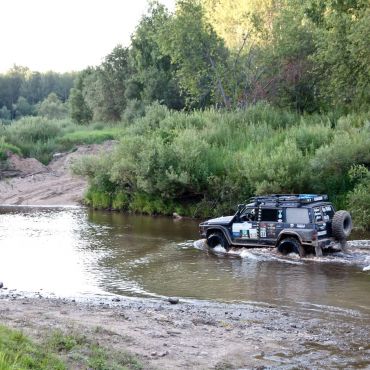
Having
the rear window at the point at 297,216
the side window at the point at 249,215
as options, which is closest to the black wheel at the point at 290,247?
the rear window at the point at 297,216

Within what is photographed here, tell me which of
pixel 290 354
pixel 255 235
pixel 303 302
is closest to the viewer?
pixel 290 354

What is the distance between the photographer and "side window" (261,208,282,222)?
21859 millimetres

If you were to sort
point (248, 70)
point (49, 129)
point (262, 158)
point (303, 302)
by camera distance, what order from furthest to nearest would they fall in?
1. point (49, 129)
2. point (248, 70)
3. point (262, 158)
4. point (303, 302)

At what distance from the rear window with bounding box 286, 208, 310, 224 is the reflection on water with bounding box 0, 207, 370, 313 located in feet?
4.07

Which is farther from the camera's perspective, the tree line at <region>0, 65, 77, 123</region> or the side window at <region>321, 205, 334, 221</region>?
the tree line at <region>0, 65, 77, 123</region>

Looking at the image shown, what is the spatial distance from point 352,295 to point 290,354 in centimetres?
590

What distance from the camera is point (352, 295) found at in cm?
1647

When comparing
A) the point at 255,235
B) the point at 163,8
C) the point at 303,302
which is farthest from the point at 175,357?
the point at 163,8

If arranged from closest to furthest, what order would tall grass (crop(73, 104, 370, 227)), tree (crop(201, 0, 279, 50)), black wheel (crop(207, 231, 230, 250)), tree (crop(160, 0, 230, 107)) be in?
black wheel (crop(207, 231, 230, 250)) < tall grass (crop(73, 104, 370, 227)) < tree (crop(160, 0, 230, 107)) < tree (crop(201, 0, 279, 50))

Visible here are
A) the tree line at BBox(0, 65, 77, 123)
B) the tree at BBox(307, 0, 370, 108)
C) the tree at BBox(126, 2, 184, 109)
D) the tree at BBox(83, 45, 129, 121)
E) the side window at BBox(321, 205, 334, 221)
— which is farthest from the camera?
the tree line at BBox(0, 65, 77, 123)

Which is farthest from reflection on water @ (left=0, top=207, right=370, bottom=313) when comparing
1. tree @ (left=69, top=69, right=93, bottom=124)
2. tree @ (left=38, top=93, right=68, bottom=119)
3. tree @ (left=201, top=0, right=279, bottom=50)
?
tree @ (left=38, top=93, right=68, bottom=119)

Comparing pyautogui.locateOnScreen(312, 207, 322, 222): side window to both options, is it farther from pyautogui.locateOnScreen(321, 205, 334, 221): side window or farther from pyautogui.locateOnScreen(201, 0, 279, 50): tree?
pyautogui.locateOnScreen(201, 0, 279, 50): tree

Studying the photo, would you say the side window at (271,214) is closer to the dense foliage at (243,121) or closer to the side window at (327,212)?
the side window at (327,212)

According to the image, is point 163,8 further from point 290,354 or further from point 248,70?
point 290,354
